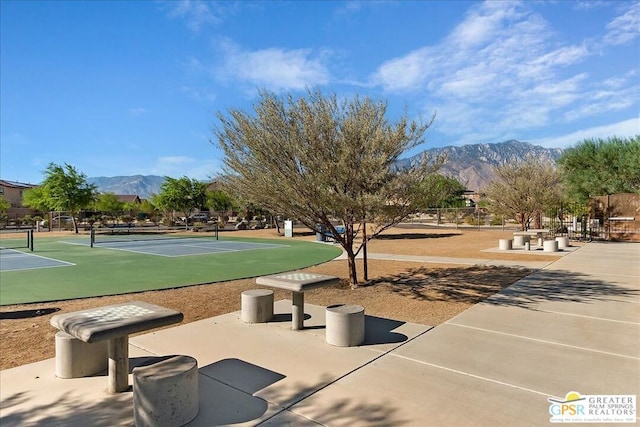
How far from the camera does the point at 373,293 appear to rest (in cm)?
909

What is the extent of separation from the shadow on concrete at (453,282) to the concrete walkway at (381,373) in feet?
5.38

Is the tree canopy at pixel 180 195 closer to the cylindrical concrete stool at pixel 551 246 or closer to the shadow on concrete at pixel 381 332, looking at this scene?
the cylindrical concrete stool at pixel 551 246

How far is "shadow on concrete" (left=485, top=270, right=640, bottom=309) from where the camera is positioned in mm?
8023

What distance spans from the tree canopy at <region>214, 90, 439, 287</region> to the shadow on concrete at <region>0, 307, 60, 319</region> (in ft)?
15.4

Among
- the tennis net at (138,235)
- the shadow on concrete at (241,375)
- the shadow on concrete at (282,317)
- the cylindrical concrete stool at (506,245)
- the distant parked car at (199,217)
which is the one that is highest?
the distant parked car at (199,217)

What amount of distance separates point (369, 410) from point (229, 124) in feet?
24.2

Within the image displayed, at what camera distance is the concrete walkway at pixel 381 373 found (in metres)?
3.54

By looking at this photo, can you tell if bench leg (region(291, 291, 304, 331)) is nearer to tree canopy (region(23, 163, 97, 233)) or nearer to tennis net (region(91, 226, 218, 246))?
tennis net (region(91, 226, 218, 246))

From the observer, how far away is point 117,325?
3666mm

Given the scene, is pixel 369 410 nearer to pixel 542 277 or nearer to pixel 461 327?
pixel 461 327

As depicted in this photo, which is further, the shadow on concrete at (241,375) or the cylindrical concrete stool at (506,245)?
the cylindrical concrete stool at (506,245)

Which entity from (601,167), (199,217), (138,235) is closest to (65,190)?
(138,235)

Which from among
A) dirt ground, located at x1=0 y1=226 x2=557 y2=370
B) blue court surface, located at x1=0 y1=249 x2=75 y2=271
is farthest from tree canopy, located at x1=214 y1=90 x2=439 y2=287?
blue court surface, located at x1=0 y1=249 x2=75 y2=271

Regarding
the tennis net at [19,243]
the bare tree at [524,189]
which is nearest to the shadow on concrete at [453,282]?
the bare tree at [524,189]
